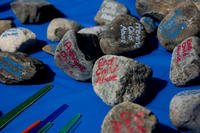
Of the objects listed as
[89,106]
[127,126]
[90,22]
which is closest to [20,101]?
[89,106]

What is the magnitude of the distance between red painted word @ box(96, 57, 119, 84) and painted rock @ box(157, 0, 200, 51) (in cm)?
51

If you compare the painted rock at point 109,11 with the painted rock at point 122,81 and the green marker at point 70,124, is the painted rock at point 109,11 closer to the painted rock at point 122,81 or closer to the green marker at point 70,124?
the painted rock at point 122,81

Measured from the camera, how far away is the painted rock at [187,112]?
186 cm

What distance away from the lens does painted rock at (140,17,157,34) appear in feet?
8.91

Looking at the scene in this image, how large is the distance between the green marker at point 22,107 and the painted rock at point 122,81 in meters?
0.39

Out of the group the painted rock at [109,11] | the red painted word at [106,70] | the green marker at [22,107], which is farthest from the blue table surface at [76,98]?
the painted rock at [109,11]

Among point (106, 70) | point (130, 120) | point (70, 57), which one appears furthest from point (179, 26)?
point (130, 120)

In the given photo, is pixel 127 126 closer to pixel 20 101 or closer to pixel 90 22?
pixel 20 101

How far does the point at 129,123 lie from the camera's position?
1.82 metres

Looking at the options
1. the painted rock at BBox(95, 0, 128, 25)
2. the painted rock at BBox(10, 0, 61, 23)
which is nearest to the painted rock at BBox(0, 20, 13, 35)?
the painted rock at BBox(10, 0, 61, 23)

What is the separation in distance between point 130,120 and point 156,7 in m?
1.29

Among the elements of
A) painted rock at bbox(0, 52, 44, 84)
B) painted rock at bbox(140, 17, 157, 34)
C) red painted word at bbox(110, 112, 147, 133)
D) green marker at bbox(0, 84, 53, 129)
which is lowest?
green marker at bbox(0, 84, 53, 129)

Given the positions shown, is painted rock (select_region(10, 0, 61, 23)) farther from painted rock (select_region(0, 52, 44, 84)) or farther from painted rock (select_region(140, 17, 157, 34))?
painted rock (select_region(140, 17, 157, 34))

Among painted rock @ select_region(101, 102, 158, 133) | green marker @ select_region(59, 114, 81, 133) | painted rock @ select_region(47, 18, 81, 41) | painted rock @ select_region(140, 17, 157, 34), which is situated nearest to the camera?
painted rock @ select_region(101, 102, 158, 133)
